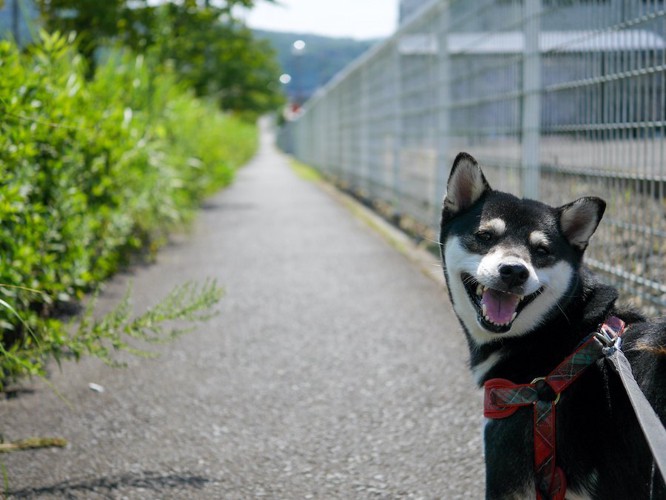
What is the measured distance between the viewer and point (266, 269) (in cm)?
800

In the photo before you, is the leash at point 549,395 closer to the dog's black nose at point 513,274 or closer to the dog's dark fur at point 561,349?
the dog's dark fur at point 561,349

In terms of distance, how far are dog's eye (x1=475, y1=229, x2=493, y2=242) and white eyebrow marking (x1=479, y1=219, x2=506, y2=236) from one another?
0.04 ft

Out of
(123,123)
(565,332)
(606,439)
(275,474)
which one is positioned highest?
(123,123)

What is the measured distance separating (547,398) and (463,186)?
89 centimetres

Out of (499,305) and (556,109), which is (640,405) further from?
(556,109)

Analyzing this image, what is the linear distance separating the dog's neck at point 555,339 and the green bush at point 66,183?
5.10ft

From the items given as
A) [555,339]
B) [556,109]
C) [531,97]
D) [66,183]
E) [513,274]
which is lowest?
[555,339]

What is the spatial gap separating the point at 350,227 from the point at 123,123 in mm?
5365

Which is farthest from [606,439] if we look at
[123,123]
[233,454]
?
[123,123]

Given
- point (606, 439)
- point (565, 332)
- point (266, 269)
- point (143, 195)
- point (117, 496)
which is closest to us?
point (606, 439)

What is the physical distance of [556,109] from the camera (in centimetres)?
532

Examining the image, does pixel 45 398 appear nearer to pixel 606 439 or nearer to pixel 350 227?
pixel 606 439

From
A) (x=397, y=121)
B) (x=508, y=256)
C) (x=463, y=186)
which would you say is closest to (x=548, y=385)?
(x=508, y=256)

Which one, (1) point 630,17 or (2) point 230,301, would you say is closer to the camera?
(1) point 630,17
